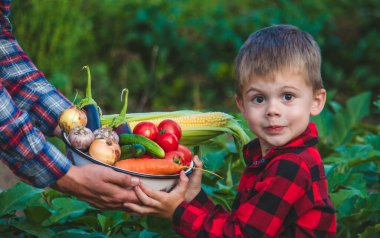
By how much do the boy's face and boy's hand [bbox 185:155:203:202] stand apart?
335 mm

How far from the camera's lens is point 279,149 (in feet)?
8.82

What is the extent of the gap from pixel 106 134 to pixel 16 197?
24.7 inches

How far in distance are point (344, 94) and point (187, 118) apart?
19.6 ft

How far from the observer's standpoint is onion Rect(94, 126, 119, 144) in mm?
2903

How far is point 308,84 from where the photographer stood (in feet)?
8.83

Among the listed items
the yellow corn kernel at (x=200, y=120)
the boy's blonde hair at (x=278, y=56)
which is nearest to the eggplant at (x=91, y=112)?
the yellow corn kernel at (x=200, y=120)

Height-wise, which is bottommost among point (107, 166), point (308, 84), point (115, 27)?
point (115, 27)

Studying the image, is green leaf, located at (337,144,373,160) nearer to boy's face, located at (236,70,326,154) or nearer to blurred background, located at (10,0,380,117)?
boy's face, located at (236,70,326,154)

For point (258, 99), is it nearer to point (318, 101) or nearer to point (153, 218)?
point (318, 101)

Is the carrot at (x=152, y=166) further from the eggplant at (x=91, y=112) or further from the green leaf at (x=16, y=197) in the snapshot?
the green leaf at (x=16, y=197)

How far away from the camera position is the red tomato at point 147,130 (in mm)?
3029

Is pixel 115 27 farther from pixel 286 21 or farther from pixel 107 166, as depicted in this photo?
pixel 107 166

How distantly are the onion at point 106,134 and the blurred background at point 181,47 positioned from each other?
4.83 metres

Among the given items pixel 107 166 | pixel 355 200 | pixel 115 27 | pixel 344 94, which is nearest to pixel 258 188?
pixel 107 166
